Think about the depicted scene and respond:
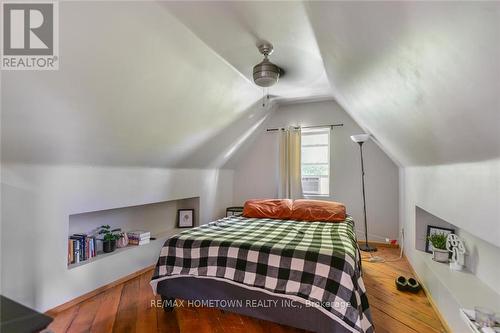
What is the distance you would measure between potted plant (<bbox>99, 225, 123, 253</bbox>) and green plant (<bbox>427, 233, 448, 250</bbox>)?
137 inches

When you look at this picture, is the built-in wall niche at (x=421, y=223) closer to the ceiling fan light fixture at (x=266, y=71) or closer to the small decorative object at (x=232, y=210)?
the ceiling fan light fixture at (x=266, y=71)

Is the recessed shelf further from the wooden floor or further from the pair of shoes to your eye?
the pair of shoes

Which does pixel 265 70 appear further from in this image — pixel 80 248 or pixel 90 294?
pixel 90 294

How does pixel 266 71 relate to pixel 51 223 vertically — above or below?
above

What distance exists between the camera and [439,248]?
250 centimetres

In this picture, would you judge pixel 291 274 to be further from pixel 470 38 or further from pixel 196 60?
pixel 196 60

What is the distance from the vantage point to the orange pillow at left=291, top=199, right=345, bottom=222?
3152 millimetres

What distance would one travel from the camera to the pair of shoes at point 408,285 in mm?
2506

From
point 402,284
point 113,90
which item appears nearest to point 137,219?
point 113,90

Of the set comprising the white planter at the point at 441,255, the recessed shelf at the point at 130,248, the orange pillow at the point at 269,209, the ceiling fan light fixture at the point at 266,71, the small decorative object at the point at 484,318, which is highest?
the ceiling fan light fixture at the point at 266,71

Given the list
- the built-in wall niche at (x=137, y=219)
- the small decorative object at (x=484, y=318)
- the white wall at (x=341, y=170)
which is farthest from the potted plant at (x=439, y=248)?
the built-in wall niche at (x=137, y=219)

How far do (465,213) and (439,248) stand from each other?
50.1 inches

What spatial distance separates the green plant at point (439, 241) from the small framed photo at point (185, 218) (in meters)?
3.27

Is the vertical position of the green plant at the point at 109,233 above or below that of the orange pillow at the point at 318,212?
below
